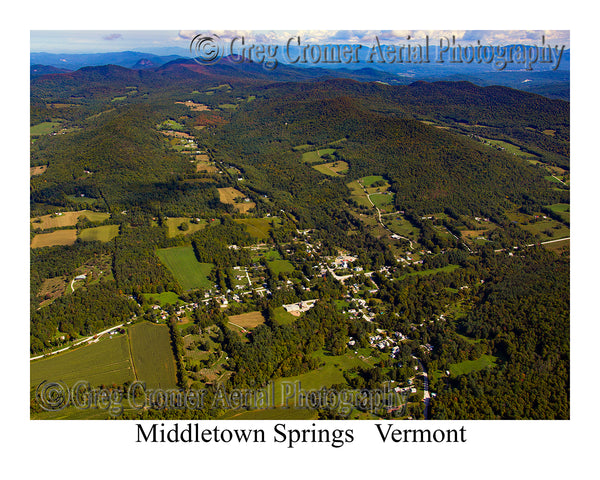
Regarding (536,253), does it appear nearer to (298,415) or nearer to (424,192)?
(424,192)

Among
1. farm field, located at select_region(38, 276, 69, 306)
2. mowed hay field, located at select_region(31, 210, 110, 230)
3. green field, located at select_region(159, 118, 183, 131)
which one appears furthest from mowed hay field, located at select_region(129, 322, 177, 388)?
green field, located at select_region(159, 118, 183, 131)

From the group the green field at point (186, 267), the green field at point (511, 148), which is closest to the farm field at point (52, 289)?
the green field at point (186, 267)

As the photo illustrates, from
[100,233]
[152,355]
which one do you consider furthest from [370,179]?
[152,355]

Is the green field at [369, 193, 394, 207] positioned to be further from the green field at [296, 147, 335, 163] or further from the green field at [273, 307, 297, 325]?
the green field at [273, 307, 297, 325]

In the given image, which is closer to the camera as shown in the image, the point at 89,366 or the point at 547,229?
the point at 89,366

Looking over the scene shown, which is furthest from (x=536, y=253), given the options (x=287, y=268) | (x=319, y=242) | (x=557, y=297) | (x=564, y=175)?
(x=564, y=175)

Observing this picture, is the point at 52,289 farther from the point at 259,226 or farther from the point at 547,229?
the point at 547,229

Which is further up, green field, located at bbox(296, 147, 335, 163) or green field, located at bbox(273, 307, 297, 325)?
green field, located at bbox(296, 147, 335, 163)
